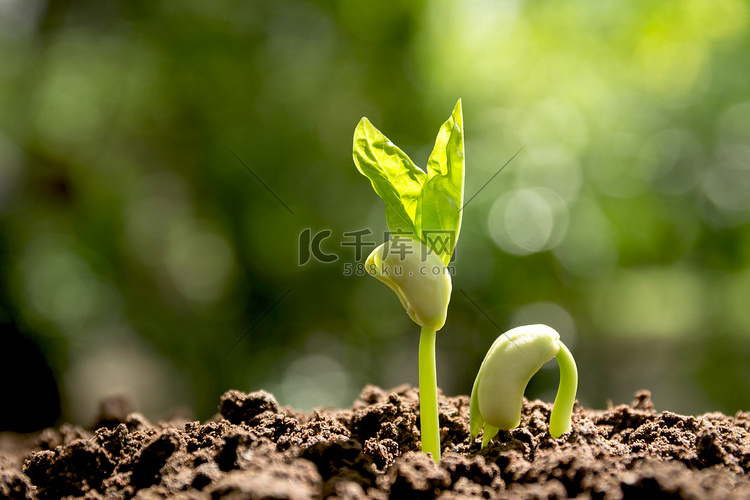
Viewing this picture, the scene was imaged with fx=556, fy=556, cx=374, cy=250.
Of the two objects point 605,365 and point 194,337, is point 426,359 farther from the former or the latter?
point 605,365

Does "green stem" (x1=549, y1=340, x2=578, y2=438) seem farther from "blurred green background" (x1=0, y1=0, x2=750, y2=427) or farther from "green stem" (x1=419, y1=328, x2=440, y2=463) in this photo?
"blurred green background" (x1=0, y1=0, x2=750, y2=427)

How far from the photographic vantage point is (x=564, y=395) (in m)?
0.66

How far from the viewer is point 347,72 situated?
3152 millimetres

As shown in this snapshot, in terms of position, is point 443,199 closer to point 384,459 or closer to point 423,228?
point 423,228

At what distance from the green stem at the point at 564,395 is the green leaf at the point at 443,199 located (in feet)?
0.60

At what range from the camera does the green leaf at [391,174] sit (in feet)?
2.16

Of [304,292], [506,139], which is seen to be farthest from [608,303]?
[304,292]

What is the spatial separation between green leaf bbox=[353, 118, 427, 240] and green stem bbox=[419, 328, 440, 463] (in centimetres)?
13

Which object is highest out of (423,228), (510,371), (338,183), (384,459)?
(338,183)

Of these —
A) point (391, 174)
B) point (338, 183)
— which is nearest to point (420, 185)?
point (391, 174)

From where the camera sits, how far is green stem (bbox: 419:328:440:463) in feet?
2.06

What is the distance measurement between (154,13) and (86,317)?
5.72ft

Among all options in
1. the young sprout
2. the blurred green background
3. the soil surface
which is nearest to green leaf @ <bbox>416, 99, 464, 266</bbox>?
the young sprout

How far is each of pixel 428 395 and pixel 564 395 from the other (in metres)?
0.17
